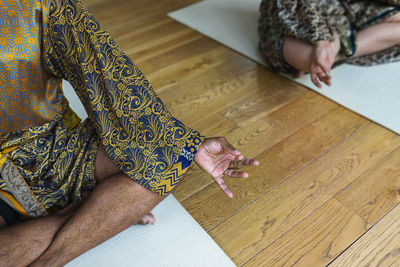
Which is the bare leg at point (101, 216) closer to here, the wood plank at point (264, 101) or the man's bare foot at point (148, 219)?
the man's bare foot at point (148, 219)

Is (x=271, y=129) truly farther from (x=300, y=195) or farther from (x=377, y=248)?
(x=377, y=248)

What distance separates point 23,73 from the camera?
3.21 ft

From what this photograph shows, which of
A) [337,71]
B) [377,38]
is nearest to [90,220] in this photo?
[337,71]

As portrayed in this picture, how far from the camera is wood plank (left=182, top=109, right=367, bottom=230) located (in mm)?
1246

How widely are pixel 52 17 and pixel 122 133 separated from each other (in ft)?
1.13

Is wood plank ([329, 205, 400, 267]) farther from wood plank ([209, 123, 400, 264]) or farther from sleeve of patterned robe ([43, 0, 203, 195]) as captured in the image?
sleeve of patterned robe ([43, 0, 203, 195])

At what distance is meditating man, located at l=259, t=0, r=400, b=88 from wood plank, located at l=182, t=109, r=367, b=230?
0.81 feet

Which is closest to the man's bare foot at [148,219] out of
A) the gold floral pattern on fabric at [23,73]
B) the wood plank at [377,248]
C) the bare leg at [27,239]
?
the bare leg at [27,239]

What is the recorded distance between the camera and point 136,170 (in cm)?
102

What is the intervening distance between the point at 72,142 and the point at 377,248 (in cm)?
94

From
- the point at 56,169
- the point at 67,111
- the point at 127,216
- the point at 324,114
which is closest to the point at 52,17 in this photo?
the point at 67,111

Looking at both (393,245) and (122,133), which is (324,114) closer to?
(393,245)

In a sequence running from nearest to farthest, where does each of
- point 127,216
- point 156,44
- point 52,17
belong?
point 52,17 → point 127,216 → point 156,44

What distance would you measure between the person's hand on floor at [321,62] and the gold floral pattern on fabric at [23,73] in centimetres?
105
